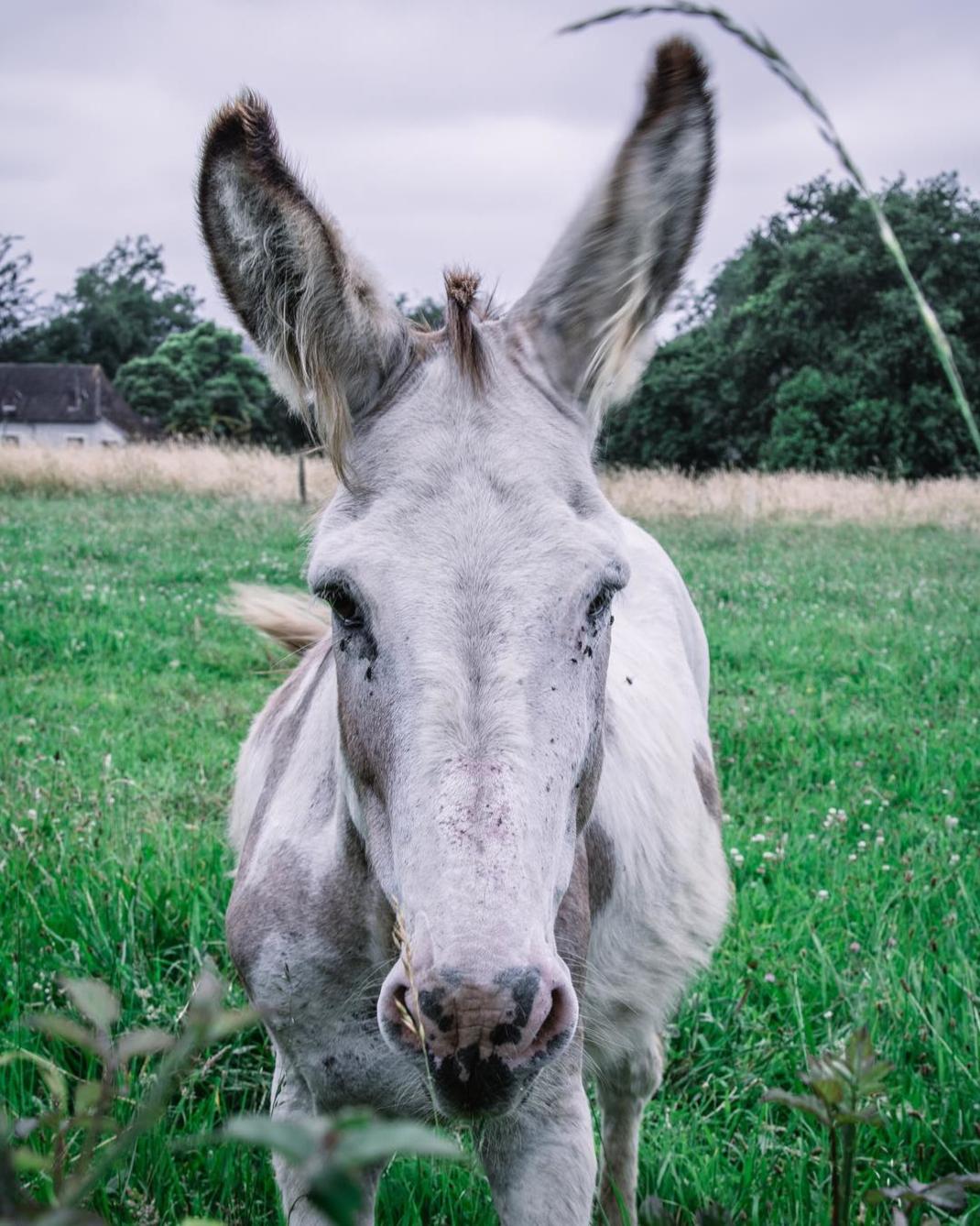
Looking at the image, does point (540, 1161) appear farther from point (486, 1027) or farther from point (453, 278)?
point (453, 278)

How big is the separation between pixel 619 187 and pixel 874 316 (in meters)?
37.8

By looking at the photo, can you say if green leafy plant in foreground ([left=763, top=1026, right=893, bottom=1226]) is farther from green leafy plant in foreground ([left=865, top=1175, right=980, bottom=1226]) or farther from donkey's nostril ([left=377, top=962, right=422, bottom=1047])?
donkey's nostril ([left=377, top=962, right=422, bottom=1047])

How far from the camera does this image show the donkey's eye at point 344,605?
1812 mm

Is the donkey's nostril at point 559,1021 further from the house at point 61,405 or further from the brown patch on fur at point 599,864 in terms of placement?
the house at point 61,405

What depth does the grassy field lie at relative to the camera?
2.48 m

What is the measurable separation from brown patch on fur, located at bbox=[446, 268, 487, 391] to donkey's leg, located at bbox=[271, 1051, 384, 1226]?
1.55 metres

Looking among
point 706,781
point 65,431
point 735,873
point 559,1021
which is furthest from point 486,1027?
point 65,431

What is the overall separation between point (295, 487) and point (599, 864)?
16.6 metres

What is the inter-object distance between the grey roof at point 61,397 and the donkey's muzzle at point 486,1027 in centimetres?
5612

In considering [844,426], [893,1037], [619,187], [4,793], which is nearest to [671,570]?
[893,1037]

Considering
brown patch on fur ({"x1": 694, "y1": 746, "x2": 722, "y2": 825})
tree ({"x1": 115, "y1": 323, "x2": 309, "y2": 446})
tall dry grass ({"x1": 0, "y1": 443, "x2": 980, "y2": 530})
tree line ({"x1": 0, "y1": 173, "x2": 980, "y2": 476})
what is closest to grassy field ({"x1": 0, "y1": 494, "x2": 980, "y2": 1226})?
brown patch on fur ({"x1": 694, "y1": 746, "x2": 722, "y2": 825})

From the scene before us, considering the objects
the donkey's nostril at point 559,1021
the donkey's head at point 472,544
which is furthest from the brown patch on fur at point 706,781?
the donkey's nostril at point 559,1021

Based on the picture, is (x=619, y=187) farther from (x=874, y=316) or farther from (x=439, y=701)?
(x=874, y=316)

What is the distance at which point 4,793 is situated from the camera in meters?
4.14
